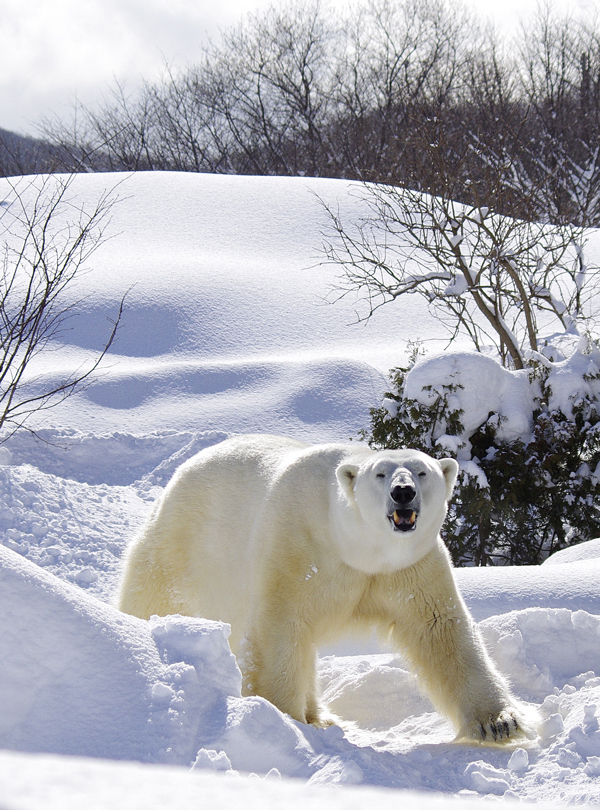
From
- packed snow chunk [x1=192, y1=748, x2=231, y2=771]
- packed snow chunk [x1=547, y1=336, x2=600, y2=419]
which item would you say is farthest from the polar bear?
packed snow chunk [x1=547, y1=336, x2=600, y2=419]

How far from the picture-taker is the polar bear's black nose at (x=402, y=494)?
225cm

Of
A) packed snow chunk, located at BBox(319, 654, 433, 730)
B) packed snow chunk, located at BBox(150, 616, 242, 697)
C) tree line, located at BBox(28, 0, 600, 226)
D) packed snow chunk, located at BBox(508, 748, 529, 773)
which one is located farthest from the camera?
tree line, located at BBox(28, 0, 600, 226)

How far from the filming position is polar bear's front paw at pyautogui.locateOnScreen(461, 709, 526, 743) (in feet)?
7.43

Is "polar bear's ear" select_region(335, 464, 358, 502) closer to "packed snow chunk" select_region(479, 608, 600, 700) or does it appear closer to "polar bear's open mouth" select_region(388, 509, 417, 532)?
"polar bear's open mouth" select_region(388, 509, 417, 532)

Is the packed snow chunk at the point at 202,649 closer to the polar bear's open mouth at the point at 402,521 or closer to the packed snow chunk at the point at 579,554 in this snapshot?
the polar bear's open mouth at the point at 402,521

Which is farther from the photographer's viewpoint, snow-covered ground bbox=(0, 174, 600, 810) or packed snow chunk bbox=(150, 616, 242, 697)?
packed snow chunk bbox=(150, 616, 242, 697)

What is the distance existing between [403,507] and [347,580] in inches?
13.9

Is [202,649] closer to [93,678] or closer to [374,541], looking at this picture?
[93,678]

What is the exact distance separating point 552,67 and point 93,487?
68.5 feet

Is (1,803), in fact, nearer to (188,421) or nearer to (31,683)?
(31,683)

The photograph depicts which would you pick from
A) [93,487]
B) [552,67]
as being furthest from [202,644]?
[552,67]

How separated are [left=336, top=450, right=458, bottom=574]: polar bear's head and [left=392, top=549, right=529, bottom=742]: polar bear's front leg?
0.37 feet

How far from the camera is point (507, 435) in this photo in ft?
16.0

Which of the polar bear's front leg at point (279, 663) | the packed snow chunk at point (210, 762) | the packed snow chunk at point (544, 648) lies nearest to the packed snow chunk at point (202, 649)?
the packed snow chunk at point (210, 762)
